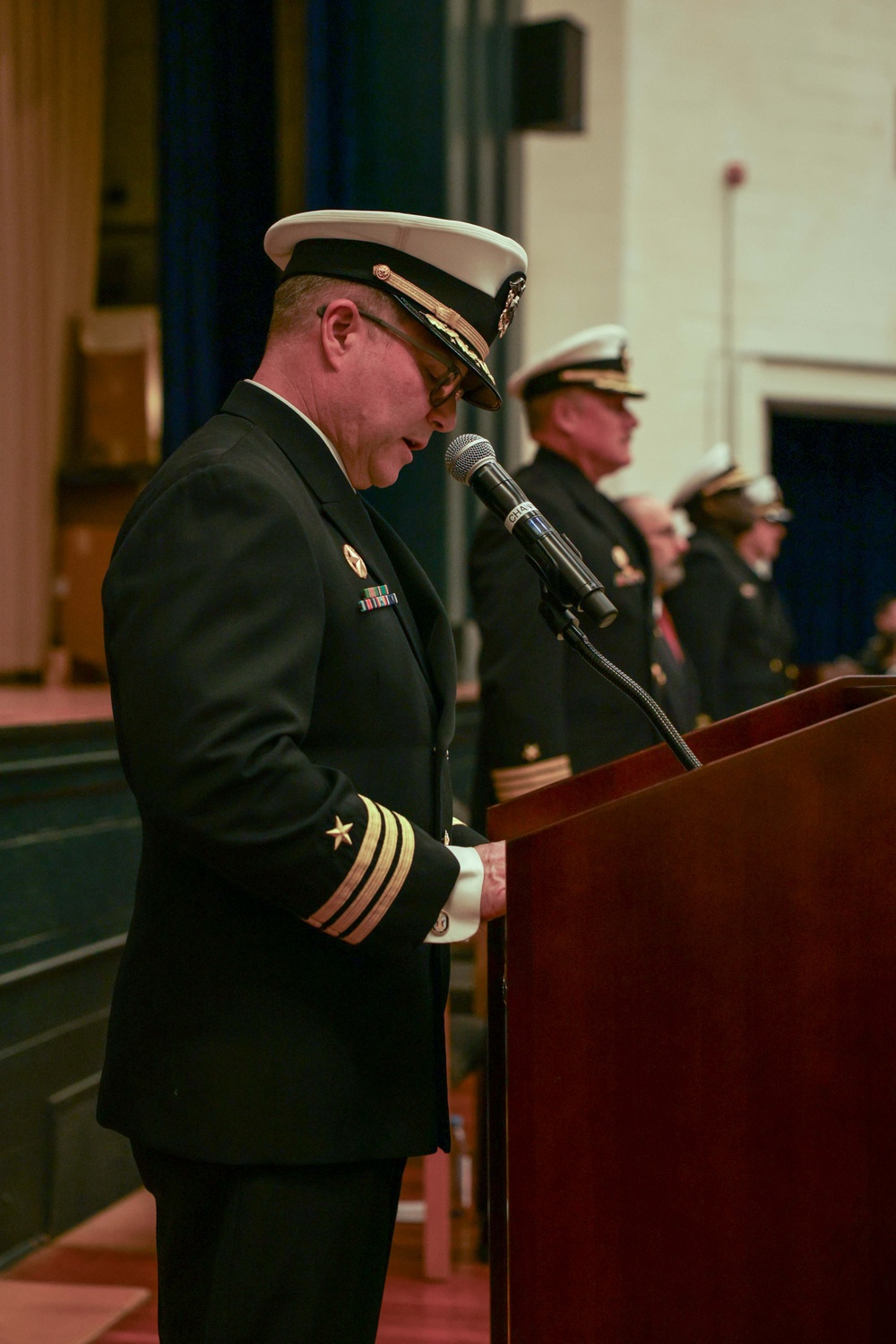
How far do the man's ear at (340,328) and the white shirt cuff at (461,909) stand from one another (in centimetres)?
40

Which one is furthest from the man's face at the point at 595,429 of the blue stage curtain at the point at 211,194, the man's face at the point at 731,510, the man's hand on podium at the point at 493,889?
the man's face at the point at 731,510

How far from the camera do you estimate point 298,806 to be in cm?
92

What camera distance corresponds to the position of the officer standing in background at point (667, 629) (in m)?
2.63

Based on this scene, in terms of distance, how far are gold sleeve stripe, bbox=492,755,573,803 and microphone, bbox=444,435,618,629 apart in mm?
981

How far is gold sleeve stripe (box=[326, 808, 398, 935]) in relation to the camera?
95cm

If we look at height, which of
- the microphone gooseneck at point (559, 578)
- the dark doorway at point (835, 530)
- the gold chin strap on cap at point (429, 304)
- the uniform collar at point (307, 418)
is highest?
the gold chin strap on cap at point (429, 304)

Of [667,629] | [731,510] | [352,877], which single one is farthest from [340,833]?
A: [731,510]

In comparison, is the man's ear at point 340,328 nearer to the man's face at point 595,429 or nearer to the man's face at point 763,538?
the man's face at point 595,429

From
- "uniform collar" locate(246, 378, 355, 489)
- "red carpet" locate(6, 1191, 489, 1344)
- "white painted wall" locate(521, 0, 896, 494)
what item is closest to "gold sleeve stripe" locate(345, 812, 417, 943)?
"uniform collar" locate(246, 378, 355, 489)

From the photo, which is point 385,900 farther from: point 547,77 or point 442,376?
point 547,77

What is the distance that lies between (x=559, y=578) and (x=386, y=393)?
0.64 feet

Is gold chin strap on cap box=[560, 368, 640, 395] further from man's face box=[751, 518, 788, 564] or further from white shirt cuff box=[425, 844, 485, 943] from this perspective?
man's face box=[751, 518, 788, 564]

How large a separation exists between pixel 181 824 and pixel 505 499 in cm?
39

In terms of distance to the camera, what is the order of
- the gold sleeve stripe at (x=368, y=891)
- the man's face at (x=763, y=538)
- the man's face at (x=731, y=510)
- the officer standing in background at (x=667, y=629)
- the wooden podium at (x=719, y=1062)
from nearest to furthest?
the wooden podium at (x=719, y=1062), the gold sleeve stripe at (x=368, y=891), the officer standing in background at (x=667, y=629), the man's face at (x=731, y=510), the man's face at (x=763, y=538)
